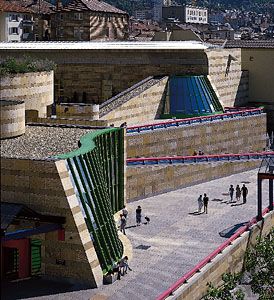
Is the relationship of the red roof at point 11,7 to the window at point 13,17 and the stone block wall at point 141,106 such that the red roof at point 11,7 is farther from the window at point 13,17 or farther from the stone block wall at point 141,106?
the stone block wall at point 141,106

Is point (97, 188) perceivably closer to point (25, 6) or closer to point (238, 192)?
point (238, 192)

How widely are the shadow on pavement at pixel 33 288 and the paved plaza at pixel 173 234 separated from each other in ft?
0.84

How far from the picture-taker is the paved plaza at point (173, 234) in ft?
97.0

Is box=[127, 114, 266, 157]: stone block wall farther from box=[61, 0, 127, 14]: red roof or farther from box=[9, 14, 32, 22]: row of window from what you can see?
box=[9, 14, 32, 22]: row of window

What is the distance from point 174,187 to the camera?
47.7m

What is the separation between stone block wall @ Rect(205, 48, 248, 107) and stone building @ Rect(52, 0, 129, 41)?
1301 inches

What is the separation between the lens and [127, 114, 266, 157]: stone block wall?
47.9 metres

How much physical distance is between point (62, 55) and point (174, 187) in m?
19.9

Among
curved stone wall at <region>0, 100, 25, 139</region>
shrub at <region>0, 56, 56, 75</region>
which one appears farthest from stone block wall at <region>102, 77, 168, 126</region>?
curved stone wall at <region>0, 100, 25, 139</region>

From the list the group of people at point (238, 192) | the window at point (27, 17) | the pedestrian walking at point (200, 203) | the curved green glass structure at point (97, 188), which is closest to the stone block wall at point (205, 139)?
the group of people at point (238, 192)

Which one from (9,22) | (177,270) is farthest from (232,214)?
(9,22)

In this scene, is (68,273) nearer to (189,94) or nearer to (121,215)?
(121,215)

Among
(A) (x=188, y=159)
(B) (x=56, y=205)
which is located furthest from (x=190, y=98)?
(B) (x=56, y=205)

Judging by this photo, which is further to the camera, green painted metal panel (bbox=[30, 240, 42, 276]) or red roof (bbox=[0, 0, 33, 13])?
red roof (bbox=[0, 0, 33, 13])
